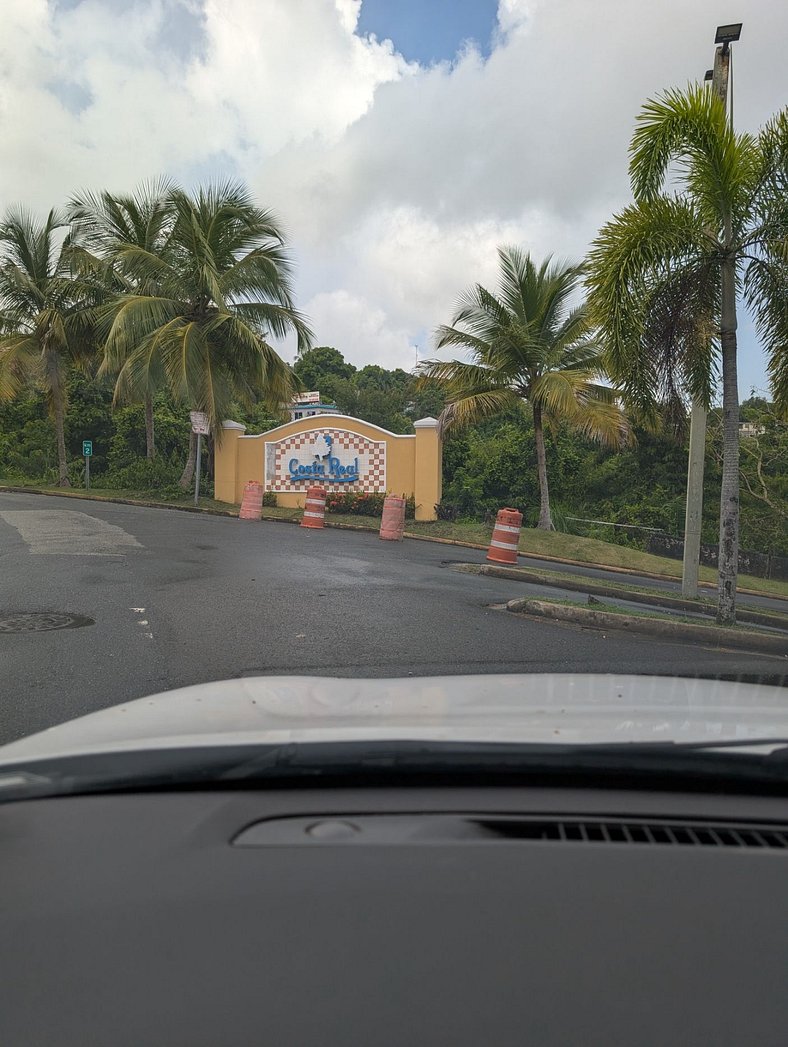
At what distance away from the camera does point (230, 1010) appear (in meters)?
1.58

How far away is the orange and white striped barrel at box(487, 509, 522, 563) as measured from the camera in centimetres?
1420

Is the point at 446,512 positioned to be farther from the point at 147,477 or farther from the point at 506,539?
the point at 147,477

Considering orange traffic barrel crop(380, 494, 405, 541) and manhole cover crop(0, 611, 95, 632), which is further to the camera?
orange traffic barrel crop(380, 494, 405, 541)

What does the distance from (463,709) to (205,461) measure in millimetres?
27706

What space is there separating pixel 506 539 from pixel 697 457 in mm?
3545

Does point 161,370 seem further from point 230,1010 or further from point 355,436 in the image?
point 230,1010

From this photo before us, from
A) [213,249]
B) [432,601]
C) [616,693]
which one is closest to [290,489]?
[213,249]

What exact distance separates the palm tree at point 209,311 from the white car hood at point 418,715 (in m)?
20.3

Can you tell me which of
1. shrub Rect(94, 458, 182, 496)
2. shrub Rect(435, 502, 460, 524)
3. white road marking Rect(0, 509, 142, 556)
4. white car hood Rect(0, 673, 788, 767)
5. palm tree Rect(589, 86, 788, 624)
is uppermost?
palm tree Rect(589, 86, 788, 624)

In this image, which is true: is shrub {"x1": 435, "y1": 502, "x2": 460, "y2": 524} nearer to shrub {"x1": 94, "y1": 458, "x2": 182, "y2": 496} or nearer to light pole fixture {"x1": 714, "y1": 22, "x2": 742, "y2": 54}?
shrub {"x1": 94, "y1": 458, "x2": 182, "y2": 496}

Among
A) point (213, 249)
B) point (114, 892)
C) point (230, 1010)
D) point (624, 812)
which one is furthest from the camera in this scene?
point (213, 249)

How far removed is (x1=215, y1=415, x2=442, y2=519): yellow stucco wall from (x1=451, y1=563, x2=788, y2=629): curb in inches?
348

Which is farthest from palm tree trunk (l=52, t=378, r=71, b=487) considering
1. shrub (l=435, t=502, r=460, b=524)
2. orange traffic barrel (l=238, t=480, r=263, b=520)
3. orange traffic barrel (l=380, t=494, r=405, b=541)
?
orange traffic barrel (l=380, t=494, r=405, b=541)

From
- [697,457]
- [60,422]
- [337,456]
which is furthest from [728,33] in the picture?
[60,422]
